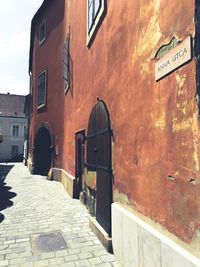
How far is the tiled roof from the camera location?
1707 inches

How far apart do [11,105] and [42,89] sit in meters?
29.1

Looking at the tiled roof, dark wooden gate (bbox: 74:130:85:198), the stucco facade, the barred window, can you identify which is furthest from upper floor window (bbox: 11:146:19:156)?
the stucco facade

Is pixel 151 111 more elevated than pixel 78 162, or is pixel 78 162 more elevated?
pixel 151 111

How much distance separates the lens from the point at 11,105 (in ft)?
148

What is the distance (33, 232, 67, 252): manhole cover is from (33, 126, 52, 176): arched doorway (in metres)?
12.0

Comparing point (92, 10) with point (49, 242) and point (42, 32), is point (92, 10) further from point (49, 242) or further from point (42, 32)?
point (42, 32)

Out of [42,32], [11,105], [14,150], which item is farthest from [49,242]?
[11,105]

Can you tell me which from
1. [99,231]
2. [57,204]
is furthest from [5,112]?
[99,231]

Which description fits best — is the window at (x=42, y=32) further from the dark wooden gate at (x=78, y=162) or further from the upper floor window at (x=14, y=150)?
the upper floor window at (x=14, y=150)

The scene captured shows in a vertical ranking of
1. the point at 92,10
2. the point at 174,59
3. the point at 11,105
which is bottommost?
the point at 174,59

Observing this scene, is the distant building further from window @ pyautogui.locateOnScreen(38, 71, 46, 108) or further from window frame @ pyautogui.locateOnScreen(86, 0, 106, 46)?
window frame @ pyautogui.locateOnScreen(86, 0, 106, 46)

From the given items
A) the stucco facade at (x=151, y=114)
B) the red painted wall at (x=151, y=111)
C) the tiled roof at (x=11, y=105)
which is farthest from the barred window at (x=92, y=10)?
the tiled roof at (x=11, y=105)

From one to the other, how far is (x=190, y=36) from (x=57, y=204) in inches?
303

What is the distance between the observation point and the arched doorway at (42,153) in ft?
59.1
